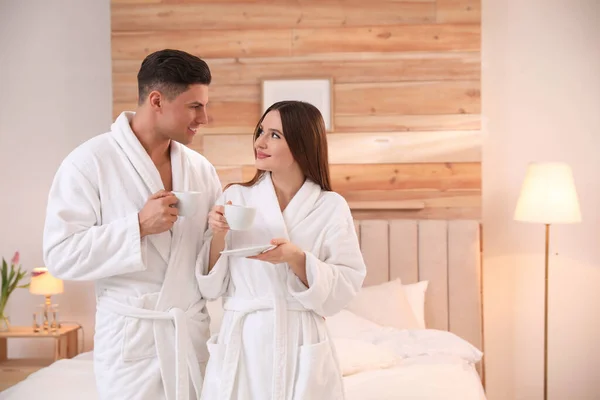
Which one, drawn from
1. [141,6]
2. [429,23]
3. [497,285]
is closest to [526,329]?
[497,285]

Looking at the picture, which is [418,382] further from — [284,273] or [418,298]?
[284,273]

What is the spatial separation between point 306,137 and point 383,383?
1224mm

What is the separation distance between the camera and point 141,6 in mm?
4098

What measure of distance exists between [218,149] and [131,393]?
2321mm

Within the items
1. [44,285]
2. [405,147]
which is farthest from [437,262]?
[44,285]

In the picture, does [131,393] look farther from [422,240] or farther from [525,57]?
[525,57]

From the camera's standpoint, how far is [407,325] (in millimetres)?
3646

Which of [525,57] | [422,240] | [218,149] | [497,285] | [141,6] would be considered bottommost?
[497,285]

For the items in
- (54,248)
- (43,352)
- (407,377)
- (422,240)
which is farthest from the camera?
(43,352)

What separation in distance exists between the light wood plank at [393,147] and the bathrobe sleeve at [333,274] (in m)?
2.04

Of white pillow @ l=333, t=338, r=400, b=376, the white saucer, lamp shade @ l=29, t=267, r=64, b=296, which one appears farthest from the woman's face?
lamp shade @ l=29, t=267, r=64, b=296

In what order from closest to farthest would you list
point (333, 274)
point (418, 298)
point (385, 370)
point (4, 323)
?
point (333, 274), point (385, 370), point (418, 298), point (4, 323)

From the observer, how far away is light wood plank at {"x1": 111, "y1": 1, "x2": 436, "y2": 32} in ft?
13.1

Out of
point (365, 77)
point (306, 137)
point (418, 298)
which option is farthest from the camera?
point (365, 77)
